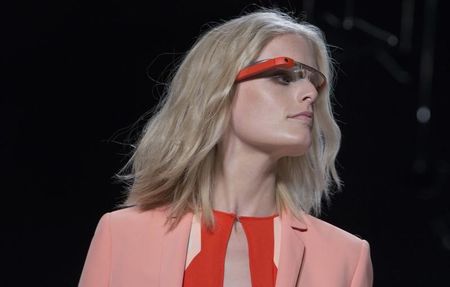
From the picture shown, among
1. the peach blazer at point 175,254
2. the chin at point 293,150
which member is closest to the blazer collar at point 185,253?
the peach blazer at point 175,254

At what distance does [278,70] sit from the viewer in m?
2.14

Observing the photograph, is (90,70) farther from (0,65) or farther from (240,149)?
(240,149)

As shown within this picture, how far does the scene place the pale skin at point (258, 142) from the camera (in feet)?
6.84

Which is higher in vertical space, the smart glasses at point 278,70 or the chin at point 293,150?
the smart glasses at point 278,70

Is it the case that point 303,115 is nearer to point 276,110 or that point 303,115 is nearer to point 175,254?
point 276,110

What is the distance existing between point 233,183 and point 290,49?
337 mm

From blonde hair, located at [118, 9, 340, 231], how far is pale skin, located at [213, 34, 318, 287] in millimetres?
27

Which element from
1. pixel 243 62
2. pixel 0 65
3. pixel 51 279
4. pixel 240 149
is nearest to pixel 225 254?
pixel 240 149

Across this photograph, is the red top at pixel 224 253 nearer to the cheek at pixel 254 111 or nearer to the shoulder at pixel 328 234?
the shoulder at pixel 328 234

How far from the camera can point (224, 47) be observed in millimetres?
2178

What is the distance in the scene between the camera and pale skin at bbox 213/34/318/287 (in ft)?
6.84

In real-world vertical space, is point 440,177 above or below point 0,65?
below

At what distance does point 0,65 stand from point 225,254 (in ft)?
3.18

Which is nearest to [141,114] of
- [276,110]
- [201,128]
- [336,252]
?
[201,128]
